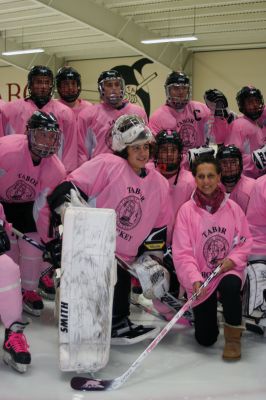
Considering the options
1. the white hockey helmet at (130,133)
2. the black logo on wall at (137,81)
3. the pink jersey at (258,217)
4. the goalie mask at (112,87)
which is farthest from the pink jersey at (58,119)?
the black logo on wall at (137,81)

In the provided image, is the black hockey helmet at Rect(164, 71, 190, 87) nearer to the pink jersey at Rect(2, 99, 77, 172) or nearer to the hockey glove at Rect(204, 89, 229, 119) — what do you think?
the hockey glove at Rect(204, 89, 229, 119)

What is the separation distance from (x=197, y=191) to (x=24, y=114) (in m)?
1.46

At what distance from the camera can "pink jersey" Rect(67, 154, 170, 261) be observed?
2701 millimetres

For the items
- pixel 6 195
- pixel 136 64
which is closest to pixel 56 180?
Result: pixel 6 195

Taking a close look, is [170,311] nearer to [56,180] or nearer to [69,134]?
[56,180]

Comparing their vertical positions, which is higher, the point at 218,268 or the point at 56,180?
the point at 56,180

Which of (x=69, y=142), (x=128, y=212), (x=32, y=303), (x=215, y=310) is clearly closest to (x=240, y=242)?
(x=215, y=310)

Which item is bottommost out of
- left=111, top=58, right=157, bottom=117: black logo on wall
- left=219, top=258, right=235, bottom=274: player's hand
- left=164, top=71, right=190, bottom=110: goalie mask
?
left=219, top=258, right=235, bottom=274: player's hand

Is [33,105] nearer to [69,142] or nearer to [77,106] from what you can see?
[69,142]

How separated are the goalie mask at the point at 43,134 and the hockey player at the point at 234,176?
3.21ft

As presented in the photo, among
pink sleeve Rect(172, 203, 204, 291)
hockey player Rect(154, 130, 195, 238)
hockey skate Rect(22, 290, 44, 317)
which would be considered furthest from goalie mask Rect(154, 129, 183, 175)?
hockey skate Rect(22, 290, 44, 317)

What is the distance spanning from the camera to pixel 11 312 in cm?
240

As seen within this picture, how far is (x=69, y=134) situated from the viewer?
12.7 ft

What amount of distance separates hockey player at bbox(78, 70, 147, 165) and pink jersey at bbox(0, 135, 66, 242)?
28.5 inches
